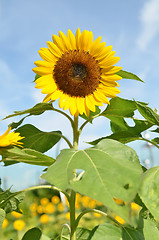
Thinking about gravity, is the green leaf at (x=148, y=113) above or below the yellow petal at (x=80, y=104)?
below

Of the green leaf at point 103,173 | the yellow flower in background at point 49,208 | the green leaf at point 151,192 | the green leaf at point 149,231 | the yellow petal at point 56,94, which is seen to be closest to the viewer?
the green leaf at point 103,173

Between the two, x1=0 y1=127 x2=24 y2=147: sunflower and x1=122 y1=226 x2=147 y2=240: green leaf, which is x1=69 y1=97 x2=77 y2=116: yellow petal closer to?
x1=0 y1=127 x2=24 y2=147: sunflower

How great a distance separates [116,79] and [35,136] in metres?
0.34

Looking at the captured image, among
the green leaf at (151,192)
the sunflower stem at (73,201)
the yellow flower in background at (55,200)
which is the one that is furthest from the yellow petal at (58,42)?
the yellow flower in background at (55,200)

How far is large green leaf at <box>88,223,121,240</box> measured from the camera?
0.84 m

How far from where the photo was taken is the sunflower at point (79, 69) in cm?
95

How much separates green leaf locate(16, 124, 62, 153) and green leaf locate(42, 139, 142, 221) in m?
0.30

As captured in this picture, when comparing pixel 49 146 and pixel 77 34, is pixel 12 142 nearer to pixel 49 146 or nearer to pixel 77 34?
pixel 49 146

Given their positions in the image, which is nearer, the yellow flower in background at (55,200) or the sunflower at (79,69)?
the sunflower at (79,69)

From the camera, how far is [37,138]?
103 centimetres

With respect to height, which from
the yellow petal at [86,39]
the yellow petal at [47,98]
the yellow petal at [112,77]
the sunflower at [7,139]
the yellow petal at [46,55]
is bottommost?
the sunflower at [7,139]

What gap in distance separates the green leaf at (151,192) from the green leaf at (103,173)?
90 mm

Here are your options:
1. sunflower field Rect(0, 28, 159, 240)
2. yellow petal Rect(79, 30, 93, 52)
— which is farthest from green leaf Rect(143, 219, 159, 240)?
yellow petal Rect(79, 30, 93, 52)

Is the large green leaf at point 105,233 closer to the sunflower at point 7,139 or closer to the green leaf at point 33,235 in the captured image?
the green leaf at point 33,235
